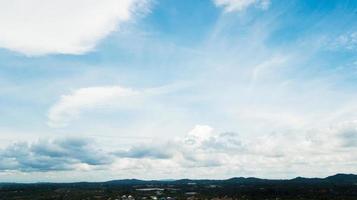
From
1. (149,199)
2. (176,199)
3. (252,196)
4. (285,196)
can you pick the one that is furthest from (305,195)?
(149,199)

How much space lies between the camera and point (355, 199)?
163000 mm

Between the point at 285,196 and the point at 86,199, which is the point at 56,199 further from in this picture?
the point at 285,196

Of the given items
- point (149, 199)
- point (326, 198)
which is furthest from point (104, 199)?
point (326, 198)

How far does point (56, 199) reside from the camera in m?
199

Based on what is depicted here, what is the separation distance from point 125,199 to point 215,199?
4392cm

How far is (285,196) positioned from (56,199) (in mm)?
111058

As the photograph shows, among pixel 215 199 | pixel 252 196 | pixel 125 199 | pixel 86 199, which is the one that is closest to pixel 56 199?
pixel 86 199

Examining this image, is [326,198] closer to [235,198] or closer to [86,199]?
[235,198]

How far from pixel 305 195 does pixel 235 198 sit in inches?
1282

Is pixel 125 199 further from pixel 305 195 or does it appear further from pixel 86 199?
pixel 305 195

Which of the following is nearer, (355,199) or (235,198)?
(355,199)

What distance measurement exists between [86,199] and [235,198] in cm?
7321

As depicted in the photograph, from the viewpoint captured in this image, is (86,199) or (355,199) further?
(86,199)

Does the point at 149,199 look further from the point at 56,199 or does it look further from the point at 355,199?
the point at 355,199
